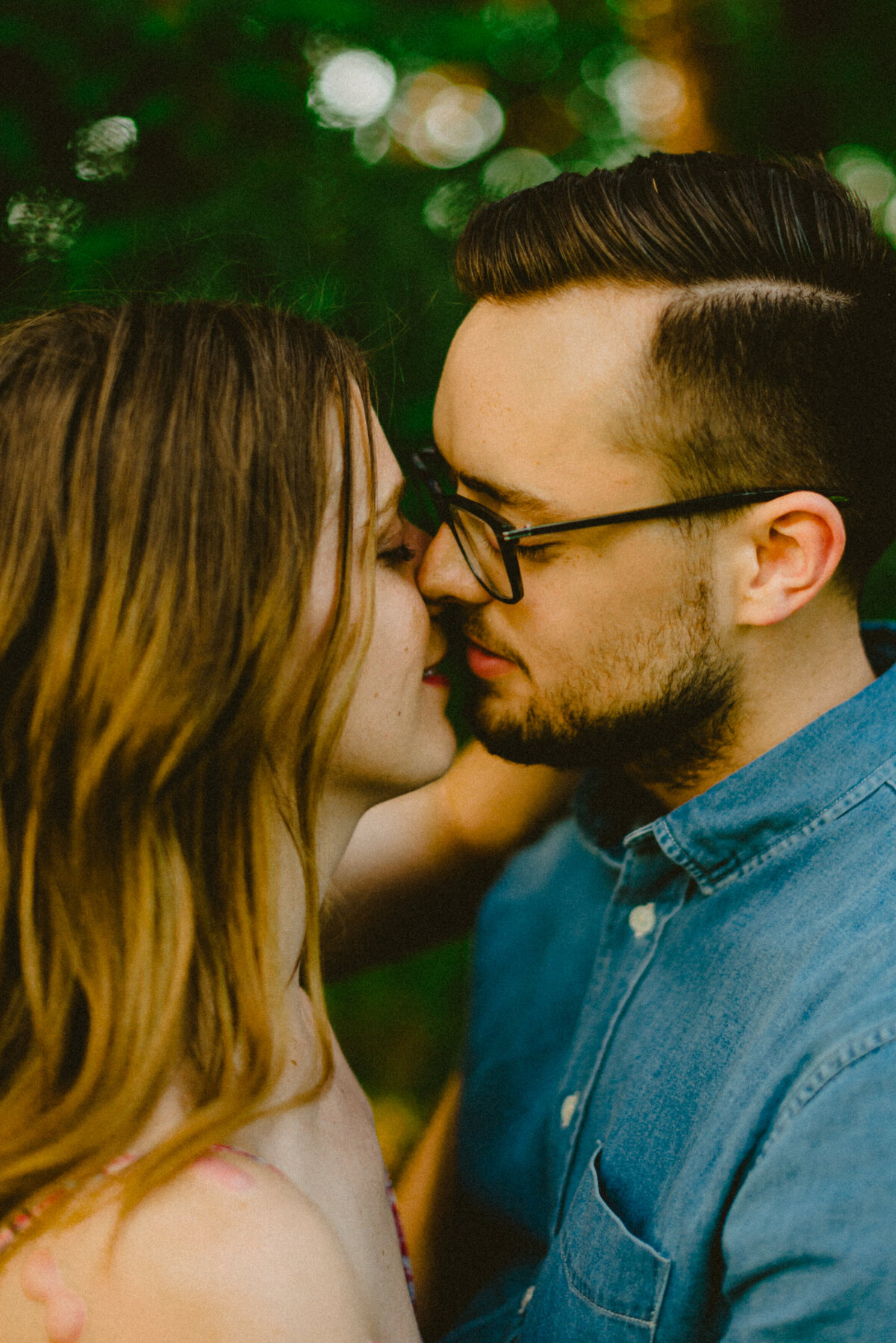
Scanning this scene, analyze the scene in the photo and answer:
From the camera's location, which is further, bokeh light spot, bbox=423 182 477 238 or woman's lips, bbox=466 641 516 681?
bokeh light spot, bbox=423 182 477 238

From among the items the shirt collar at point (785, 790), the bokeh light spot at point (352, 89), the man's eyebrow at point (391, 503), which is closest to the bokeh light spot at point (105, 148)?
the bokeh light spot at point (352, 89)

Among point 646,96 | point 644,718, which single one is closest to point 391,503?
point 644,718

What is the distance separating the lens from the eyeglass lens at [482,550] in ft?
6.75

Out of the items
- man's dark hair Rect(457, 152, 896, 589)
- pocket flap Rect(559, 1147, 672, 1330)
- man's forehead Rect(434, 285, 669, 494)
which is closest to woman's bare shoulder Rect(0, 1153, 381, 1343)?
pocket flap Rect(559, 1147, 672, 1330)

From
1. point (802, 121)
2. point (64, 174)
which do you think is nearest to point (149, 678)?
point (64, 174)

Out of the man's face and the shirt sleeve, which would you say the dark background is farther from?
the shirt sleeve

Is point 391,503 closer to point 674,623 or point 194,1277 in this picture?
point 674,623

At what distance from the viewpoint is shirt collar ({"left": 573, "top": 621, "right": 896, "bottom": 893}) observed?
1816mm

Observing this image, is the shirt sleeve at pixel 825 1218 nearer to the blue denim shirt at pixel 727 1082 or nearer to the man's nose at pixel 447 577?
the blue denim shirt at pixel 727 1082

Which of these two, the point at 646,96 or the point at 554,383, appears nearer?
the point at 554,383

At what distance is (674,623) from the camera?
6.73 ft

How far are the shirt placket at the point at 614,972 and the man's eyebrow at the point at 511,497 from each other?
29.7 inches

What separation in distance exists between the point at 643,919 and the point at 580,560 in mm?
800

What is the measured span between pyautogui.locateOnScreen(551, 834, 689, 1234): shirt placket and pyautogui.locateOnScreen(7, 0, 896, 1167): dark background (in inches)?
48.3
